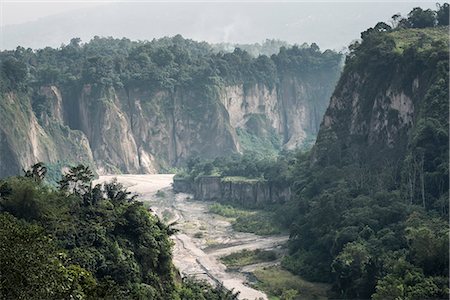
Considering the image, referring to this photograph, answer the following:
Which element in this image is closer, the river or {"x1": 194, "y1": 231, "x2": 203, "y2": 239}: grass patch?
the river

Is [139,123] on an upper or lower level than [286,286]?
upper

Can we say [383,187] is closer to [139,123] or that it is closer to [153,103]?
[139,123]

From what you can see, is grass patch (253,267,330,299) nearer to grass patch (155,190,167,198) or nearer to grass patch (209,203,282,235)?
grass patch (209,203,282,235)

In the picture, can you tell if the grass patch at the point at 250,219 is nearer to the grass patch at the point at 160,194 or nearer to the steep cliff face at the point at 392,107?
the steep cliff face at the point at 392,107

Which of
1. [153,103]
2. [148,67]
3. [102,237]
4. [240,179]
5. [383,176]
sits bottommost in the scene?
[240,179]

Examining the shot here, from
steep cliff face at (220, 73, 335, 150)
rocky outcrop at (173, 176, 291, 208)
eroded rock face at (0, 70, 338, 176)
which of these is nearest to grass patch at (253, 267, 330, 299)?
rocky outcrop at (173, 176, 291, 208)

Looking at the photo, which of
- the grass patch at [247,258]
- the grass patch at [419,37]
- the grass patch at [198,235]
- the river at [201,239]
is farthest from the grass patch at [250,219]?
the grass patch at [419,37]

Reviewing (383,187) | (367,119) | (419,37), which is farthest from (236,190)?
(383,187)
